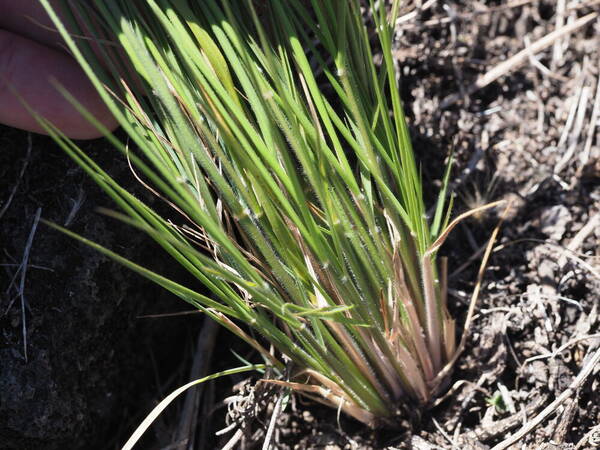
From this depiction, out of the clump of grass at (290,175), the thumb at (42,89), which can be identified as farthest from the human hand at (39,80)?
the clump of grass at (290,175)

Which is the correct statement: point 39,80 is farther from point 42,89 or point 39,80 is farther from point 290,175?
point 290,175

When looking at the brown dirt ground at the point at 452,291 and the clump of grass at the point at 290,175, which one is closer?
the clump of grass at the point at 290,175

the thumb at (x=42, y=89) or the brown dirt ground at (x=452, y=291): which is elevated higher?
the thumb at (x=42, y=89)

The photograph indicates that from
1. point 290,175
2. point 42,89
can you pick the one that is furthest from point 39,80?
point 290,175

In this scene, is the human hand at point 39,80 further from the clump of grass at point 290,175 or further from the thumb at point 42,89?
the clump of grass at point 290,175

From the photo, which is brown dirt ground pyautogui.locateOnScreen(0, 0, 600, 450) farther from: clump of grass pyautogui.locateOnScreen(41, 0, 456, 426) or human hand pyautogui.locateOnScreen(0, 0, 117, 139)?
clump of grass pyautogui.locateOnScreen(41, 0, 456, 426)

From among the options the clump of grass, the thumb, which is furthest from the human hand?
the clump of grass

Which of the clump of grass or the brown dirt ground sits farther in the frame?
the brown dirt ground
